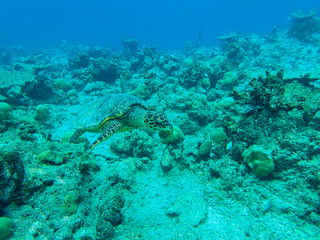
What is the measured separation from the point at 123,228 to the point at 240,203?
7.79 feet

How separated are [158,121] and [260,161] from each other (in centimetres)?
261

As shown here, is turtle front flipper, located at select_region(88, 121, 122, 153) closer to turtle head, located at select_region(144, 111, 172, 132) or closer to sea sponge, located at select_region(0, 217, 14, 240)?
turtle head, located at select_region(144, 111, 172, 132)

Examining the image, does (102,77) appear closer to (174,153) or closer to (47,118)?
(47,118)

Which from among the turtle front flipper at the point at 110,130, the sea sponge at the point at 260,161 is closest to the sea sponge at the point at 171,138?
the turtle front flipper at the point at 110,130

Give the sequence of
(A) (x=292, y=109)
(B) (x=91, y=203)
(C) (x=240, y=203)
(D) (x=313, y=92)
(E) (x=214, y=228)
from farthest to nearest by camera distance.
A: (D) (x=313, y=92), (A) (x=292, y=109), (B) (x=91, y=203), (C) (x=240, y=203), (E) (x=214, y=228)

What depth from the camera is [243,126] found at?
4.20 m

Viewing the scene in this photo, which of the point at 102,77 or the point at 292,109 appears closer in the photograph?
the point at 292,109

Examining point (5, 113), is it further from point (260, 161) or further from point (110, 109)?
point (260, 161)

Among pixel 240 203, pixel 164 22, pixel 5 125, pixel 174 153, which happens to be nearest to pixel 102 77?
pixel 5 125

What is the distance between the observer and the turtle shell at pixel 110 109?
5.23m

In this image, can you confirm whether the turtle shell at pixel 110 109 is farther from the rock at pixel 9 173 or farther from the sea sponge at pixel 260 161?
the sea sponge at pixel 260 161

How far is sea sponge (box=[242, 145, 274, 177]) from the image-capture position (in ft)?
11.1

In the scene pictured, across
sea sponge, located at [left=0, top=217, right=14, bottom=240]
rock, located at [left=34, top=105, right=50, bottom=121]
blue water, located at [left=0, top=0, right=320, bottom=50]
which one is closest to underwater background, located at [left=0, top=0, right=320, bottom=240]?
sea sponge, located at [left=0, top=217, right=14, bottom=240]

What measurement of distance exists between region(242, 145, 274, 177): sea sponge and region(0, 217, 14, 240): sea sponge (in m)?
4.43
